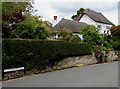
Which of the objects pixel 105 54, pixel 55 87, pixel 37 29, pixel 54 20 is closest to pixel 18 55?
pixel 55 87

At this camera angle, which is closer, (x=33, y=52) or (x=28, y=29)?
(x=33, y=52)

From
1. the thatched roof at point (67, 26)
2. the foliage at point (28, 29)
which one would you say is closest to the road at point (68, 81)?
the foliage at point (28, 29)

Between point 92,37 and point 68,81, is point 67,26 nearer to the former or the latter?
point 92,37

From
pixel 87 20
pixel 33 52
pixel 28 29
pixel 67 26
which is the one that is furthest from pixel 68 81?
pixel 87 20

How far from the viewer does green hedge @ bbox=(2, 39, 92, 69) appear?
12.9 m

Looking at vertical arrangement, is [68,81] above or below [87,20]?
below

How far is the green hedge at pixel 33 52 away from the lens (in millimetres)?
12923

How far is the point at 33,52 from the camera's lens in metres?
14.8

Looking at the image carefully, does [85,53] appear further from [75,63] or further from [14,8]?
[14,8]

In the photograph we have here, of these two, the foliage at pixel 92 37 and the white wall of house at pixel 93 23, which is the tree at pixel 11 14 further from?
the white wall of house at pixel 93 23

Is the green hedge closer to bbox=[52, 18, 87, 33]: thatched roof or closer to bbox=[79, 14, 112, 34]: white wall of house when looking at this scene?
bbox=[52, 18, 87, 33]: thatched roof

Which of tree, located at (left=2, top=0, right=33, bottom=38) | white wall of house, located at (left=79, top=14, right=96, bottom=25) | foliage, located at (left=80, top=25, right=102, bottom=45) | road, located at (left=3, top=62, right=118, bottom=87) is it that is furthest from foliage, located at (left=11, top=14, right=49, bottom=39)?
white wall of house, located at (left=79, top=14, right=96, bottom=25)

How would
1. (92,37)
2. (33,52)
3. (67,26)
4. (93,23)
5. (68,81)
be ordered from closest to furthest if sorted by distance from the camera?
(68,81) < (33,52) < (92,37) < (67,26) < (93,23)

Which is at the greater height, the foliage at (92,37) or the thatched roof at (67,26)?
the thatched roof at (67,26)
